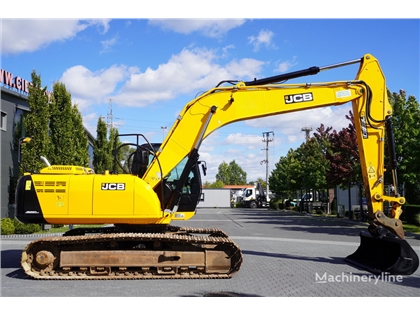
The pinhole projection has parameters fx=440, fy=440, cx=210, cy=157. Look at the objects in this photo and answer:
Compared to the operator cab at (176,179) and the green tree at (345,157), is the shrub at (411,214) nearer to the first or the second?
the green tree at (345,157)

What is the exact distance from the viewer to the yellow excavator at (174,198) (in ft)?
30.6

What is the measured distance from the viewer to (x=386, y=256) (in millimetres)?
10172

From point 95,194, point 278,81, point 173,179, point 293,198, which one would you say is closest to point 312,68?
point 278,81

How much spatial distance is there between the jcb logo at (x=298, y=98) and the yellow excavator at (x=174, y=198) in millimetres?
24

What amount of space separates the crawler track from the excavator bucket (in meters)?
3.34

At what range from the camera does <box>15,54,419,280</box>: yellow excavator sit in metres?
9.34

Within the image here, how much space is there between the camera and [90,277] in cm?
920

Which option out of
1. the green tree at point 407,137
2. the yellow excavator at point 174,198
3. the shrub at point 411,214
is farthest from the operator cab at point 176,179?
the shrub at point 411,214

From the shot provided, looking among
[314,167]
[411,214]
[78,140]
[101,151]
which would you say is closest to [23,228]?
[78,140]

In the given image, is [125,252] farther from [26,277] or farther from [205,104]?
[205,104]

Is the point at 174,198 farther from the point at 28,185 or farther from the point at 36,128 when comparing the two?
the point at 36,128

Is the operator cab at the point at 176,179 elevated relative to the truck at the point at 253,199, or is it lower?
elevated

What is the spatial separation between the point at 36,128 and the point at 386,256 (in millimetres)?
16248

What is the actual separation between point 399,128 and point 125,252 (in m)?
17.1
